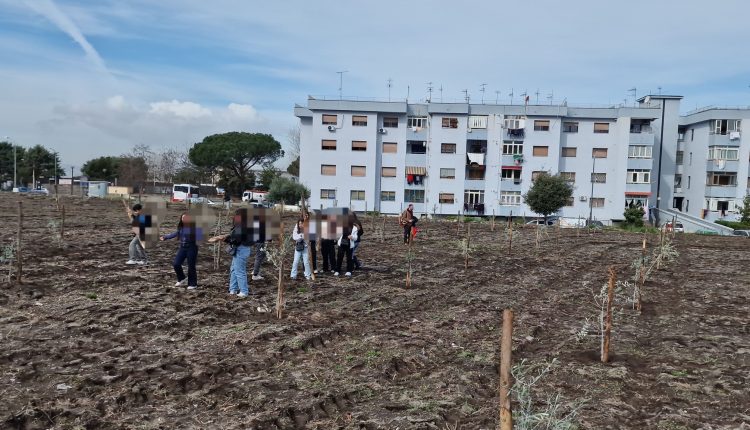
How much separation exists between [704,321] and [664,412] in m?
4.83

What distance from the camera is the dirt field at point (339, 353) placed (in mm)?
4938

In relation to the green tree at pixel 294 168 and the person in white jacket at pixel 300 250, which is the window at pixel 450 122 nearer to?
the green tree at pixel 294 168

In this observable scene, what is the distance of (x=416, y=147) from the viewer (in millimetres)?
51250

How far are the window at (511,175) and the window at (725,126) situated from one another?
1927 cm

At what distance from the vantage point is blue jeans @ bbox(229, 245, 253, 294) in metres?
9.38

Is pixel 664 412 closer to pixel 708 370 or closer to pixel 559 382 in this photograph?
pixel 559 382

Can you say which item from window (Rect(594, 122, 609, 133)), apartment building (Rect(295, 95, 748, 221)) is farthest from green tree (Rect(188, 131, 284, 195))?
Result: window (Rect(594, 122, 609, 133))

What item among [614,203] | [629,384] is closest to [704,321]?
[629,384]

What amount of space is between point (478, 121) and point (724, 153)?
23.3 meters

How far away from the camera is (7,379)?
5.37 meters

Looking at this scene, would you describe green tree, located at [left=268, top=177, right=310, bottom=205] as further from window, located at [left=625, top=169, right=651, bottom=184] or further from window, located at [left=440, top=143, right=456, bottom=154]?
window, located at [left=625, top=169, right=651, bottom=184]

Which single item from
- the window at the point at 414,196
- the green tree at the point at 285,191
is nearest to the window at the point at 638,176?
the window at the point at 414,196

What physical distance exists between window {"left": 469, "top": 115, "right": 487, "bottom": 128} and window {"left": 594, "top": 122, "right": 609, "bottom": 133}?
980cm

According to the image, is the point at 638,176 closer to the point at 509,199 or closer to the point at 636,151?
the point at 636,151
